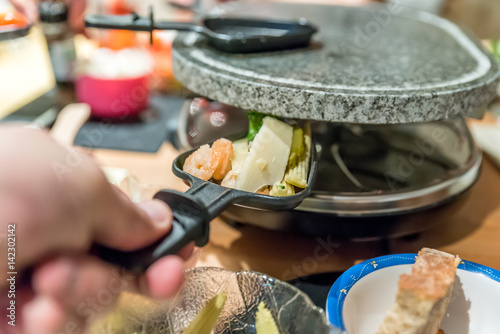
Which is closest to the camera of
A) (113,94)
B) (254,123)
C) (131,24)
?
(254,123)

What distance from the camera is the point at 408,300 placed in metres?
0.46

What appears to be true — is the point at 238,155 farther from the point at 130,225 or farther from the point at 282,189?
the point at 130,225

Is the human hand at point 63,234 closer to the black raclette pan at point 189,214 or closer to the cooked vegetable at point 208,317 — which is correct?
the black raclette pan at point 189,214

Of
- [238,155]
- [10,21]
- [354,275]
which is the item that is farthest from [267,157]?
[10,21]

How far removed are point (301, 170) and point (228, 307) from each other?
22cm

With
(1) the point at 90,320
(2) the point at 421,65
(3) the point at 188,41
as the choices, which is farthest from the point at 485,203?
(1) the point at 90,320

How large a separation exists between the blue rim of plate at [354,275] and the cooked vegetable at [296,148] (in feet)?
0.59

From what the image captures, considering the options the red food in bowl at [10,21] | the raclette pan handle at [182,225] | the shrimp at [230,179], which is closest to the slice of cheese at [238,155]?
the shrimp at [230,179]

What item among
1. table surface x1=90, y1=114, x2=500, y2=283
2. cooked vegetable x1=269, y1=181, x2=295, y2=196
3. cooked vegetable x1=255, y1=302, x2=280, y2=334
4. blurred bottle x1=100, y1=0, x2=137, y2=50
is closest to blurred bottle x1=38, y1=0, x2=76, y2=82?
blurred bottle x1=100, y1=0, x2=137, y2=50

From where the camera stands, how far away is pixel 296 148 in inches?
26.0

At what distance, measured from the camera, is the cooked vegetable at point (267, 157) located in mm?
590

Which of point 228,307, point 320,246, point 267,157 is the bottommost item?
point 320,246

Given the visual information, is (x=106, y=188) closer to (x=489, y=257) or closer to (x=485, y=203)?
(x=489, y=257)

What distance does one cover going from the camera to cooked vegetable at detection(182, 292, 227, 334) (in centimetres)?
50
